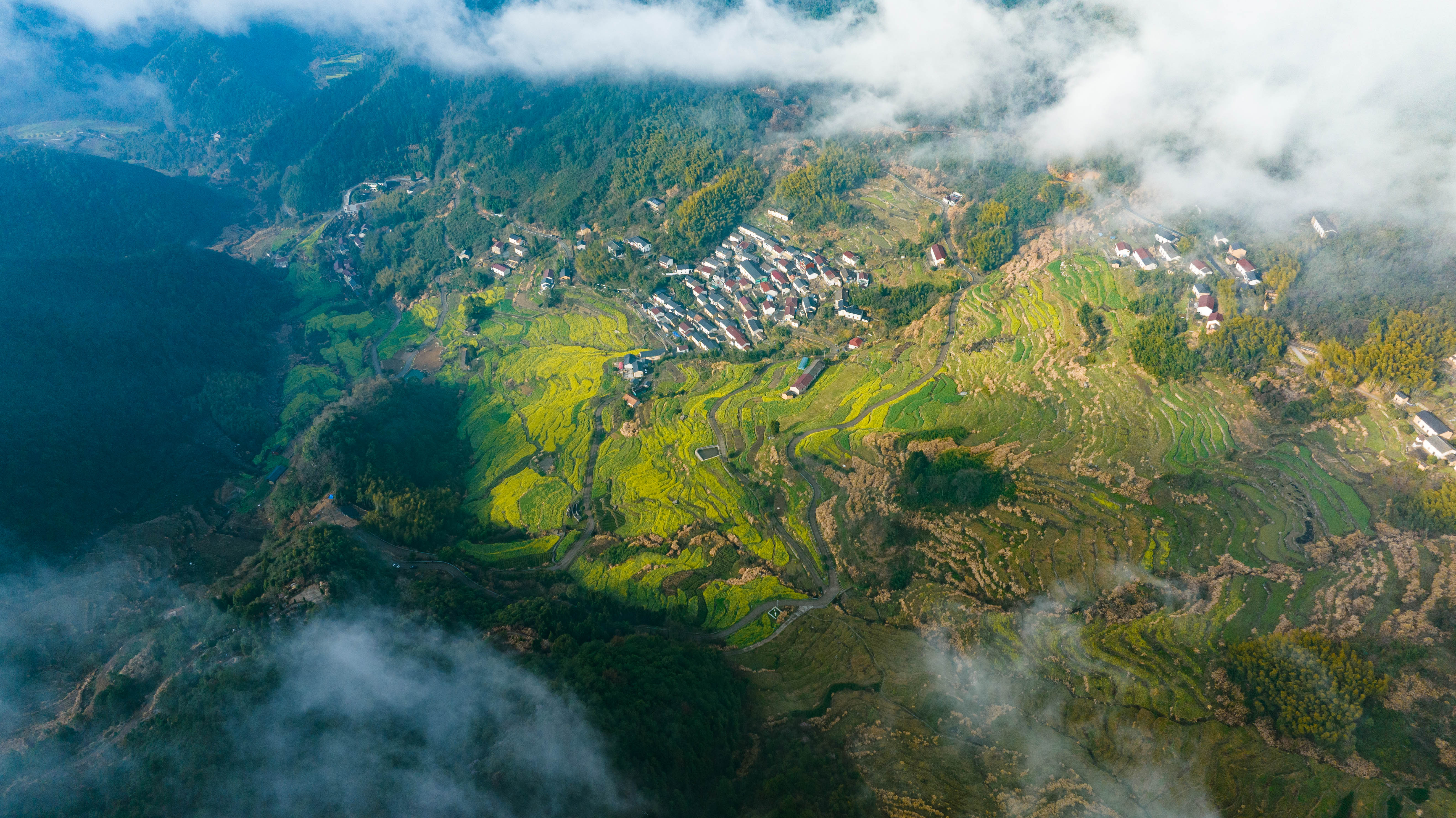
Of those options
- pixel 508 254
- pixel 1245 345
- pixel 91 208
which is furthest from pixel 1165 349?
pixel 91 208

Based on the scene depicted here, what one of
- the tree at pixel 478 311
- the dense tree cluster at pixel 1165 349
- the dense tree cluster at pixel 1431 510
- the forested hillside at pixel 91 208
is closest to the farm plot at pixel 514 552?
the tree at pixel 478 311

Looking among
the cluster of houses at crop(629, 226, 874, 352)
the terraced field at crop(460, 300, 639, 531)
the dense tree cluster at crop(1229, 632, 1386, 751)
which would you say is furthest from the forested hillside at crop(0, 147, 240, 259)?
the dense tree cluster at crop(1229, 632, 1386, 751)

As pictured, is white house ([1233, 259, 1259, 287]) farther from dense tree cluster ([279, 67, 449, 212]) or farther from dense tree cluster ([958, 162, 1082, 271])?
dense tree cluster ([279, 67, 449, 212])

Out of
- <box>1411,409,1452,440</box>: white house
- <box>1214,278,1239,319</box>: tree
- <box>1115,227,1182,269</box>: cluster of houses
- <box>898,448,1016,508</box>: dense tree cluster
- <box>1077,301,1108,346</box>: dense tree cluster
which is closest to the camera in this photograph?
<box>1411,409,1452,440</box>: white house

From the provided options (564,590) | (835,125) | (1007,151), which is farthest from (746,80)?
(564,590)

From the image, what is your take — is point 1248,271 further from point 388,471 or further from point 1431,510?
point 388,471

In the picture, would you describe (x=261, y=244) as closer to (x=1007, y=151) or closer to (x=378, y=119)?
(x=378, y=119)
